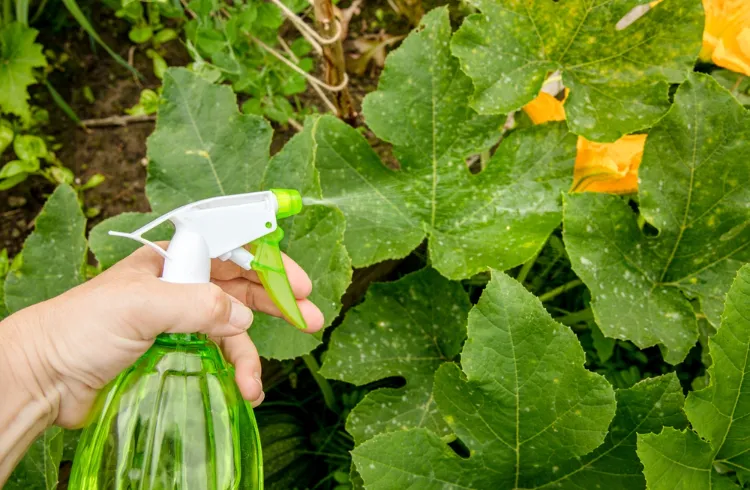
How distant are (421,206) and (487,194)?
0.12m

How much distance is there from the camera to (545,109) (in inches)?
51.0

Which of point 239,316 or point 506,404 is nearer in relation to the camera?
point 239,316

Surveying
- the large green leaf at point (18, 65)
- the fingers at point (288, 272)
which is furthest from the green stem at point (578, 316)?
the large green leaf at point (18, 65)

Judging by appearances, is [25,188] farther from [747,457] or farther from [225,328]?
[747,457]

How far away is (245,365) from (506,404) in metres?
0.38

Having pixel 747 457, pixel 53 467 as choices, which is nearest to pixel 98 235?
pixel 53 467

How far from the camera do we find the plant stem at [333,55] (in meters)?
1.30

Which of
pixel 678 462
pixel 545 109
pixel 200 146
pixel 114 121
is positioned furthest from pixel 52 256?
pixel 678 462

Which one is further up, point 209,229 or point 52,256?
point 209,229

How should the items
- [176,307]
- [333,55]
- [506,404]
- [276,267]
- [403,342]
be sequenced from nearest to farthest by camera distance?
[176,307] < [276,267] < [506,404] < [403,342] < [333,55]

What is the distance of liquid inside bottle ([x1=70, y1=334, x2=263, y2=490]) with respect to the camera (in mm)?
857

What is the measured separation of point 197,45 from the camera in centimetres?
150

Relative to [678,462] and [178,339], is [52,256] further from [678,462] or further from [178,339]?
[678,462]

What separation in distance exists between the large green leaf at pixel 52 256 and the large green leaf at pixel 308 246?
340 mm
